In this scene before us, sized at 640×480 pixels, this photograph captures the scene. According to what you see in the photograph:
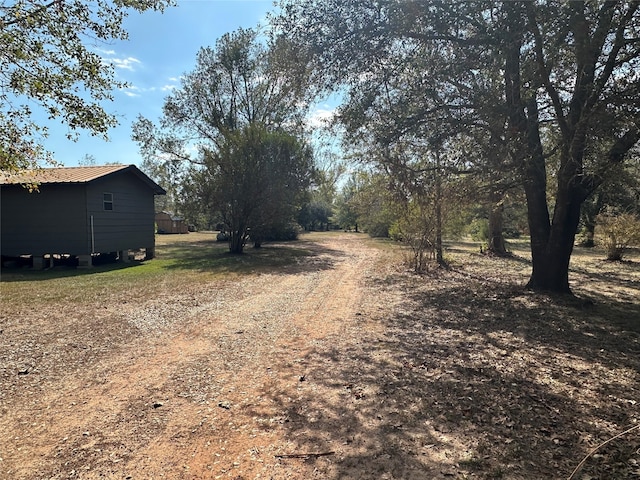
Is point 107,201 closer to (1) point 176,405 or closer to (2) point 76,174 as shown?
(2) point 76,174

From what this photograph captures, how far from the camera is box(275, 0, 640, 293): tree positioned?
543 centimetres

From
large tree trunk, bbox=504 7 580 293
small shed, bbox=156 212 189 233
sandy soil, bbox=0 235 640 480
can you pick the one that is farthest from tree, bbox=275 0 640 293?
small shed, bbox=156 212 189 233

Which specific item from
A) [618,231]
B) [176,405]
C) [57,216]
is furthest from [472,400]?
[618,231]

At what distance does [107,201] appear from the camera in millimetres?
14227

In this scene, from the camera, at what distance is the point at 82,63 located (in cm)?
595

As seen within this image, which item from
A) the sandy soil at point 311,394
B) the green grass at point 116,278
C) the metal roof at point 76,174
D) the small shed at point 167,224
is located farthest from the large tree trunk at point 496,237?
the small shed at point 167,224

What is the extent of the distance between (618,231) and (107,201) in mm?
19713

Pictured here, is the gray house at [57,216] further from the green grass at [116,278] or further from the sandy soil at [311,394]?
the sandy soil at [311,394]

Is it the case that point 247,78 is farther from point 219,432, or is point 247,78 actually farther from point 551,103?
point 219,432

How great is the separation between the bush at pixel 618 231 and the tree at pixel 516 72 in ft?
30.0

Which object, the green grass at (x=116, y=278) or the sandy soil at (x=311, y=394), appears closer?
the sandy soil at (x=311, y=394)

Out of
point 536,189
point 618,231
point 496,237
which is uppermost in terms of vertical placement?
point 536,189

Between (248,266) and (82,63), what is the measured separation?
9.16m

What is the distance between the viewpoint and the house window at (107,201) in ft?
46.1
